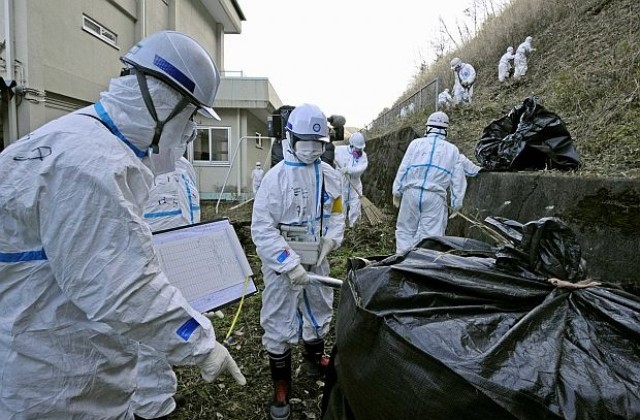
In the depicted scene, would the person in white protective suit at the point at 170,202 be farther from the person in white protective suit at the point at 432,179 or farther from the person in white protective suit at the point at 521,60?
the person in white protective suit at the point at 521,60

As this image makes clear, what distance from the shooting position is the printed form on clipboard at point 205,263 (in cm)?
165

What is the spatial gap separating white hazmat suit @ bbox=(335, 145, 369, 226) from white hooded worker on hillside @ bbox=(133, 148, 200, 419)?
4.30m

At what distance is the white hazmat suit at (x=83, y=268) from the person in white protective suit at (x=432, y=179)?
4.05 metres

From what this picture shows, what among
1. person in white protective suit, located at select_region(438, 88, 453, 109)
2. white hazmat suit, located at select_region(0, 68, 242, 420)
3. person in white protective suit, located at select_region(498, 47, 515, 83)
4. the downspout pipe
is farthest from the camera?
person in white protective suit, located at select_region(438, 88, 453, 109)

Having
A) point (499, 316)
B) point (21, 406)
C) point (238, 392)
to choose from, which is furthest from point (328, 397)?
point (238, 392)

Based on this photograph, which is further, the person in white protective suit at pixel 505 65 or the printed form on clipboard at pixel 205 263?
the person in white protective suit at pixel 505 65

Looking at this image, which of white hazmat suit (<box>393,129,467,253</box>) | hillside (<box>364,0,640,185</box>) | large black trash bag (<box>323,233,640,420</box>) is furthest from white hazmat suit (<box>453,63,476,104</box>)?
large black trash bag (<box>323,233,640,420</box>)

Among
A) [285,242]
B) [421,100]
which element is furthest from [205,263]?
[421,100]

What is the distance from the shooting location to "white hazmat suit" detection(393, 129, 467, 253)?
16.6 ft

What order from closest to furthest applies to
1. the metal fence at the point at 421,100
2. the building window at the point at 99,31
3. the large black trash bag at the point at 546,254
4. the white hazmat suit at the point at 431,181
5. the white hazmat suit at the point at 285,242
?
the large black trash bag at the point at 546,254, the white hazmat suit at the point at 285,242, the white hazmat suit at the point at 431,181, the building window at the point at 99,31, the metal fence at the point at 421,100

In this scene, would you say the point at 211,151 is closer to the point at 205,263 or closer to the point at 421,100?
the point at 421,100

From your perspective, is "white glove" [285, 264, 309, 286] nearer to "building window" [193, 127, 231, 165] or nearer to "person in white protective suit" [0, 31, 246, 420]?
"person in white protective suit" [0, 31, 246, 420]

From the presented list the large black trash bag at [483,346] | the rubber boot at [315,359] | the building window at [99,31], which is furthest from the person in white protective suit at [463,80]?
the large black trash bag at [483,346]

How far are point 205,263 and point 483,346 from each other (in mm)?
1114
